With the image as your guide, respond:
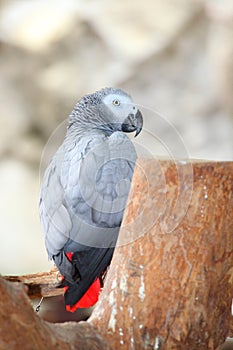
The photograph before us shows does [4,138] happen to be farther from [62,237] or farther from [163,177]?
[163,177]

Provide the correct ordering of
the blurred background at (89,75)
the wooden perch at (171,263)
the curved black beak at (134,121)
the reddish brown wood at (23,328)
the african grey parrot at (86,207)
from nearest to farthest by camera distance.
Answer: the reddish brown wood at (23,328) < the wooden perch at (171,263) < the african grey parrot at (86,207) < the curved black beak at (134,121) < the blurred background at (89,75)

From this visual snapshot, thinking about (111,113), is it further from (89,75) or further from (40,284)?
(89,75)

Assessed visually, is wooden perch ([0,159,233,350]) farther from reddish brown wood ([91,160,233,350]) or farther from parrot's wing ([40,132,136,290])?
parrot's wing ([40,132,136,290])

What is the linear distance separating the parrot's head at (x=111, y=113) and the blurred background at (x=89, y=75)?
3.21ft

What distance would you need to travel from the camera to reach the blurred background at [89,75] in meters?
1.99

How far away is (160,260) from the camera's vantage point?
62 cm

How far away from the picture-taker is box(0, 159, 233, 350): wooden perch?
0.62 m

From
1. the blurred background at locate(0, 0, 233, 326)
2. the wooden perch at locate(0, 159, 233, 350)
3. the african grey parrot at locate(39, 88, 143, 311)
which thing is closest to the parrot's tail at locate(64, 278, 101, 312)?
the african grey parrot at locate(39, 88, 143, 311)

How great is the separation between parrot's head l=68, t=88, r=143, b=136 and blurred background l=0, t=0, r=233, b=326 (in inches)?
38.5

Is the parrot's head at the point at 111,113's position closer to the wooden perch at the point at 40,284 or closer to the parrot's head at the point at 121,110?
the parrot's head at the point at 121,110

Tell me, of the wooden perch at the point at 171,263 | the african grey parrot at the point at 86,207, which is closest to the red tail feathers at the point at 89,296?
the african grey parrot at the point at 86,207

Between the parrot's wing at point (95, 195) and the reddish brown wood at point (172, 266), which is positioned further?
the parrot's wing at point (95, 195)

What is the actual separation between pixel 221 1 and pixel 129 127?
1137mm

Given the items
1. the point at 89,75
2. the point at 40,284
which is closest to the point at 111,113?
the point at 40,284
